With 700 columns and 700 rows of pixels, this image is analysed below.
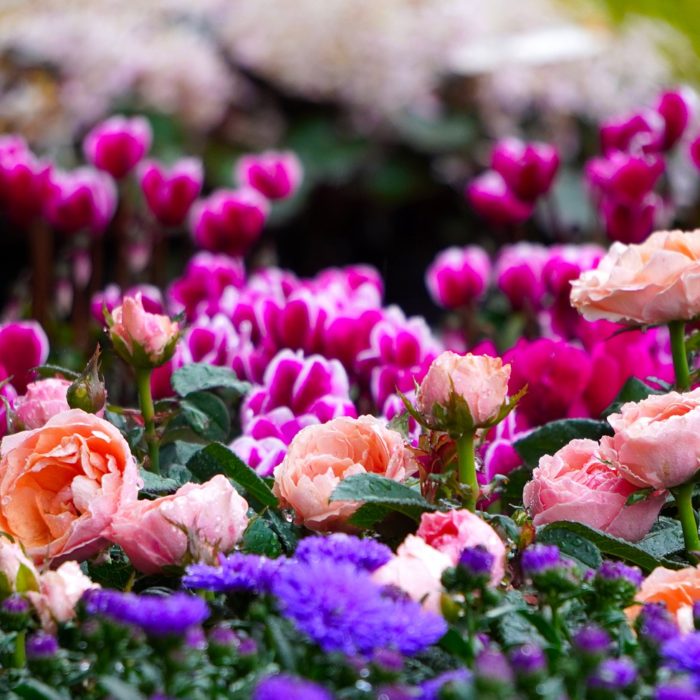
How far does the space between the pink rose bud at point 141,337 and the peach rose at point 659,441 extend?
401 millimetres

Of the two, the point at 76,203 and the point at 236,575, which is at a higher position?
the point at 236,575

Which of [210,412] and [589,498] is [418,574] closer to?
[589,498]

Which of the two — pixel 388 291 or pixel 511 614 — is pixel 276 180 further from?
pixel 388 291

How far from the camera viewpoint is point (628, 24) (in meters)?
3.10

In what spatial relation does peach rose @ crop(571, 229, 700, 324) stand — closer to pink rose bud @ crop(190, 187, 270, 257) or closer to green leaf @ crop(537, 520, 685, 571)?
green leaf @ crop(537, 520, 685, 571)

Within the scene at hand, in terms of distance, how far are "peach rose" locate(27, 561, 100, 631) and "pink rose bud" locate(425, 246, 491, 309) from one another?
1280mm

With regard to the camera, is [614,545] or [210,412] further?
[210,412]

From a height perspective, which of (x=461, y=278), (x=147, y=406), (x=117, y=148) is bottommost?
(x=461, y=278)

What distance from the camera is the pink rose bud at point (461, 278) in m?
2.00

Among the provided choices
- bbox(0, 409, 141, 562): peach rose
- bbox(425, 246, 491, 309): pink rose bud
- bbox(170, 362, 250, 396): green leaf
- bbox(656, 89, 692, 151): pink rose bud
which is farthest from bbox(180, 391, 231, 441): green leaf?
bbox(656, 89, 692, 151): pink rose bud

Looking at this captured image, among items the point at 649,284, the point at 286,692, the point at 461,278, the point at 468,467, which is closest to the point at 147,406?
the point at 468,467

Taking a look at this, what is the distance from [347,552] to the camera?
2.54 feet

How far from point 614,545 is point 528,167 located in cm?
127

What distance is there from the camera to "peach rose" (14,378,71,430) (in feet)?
3.64
